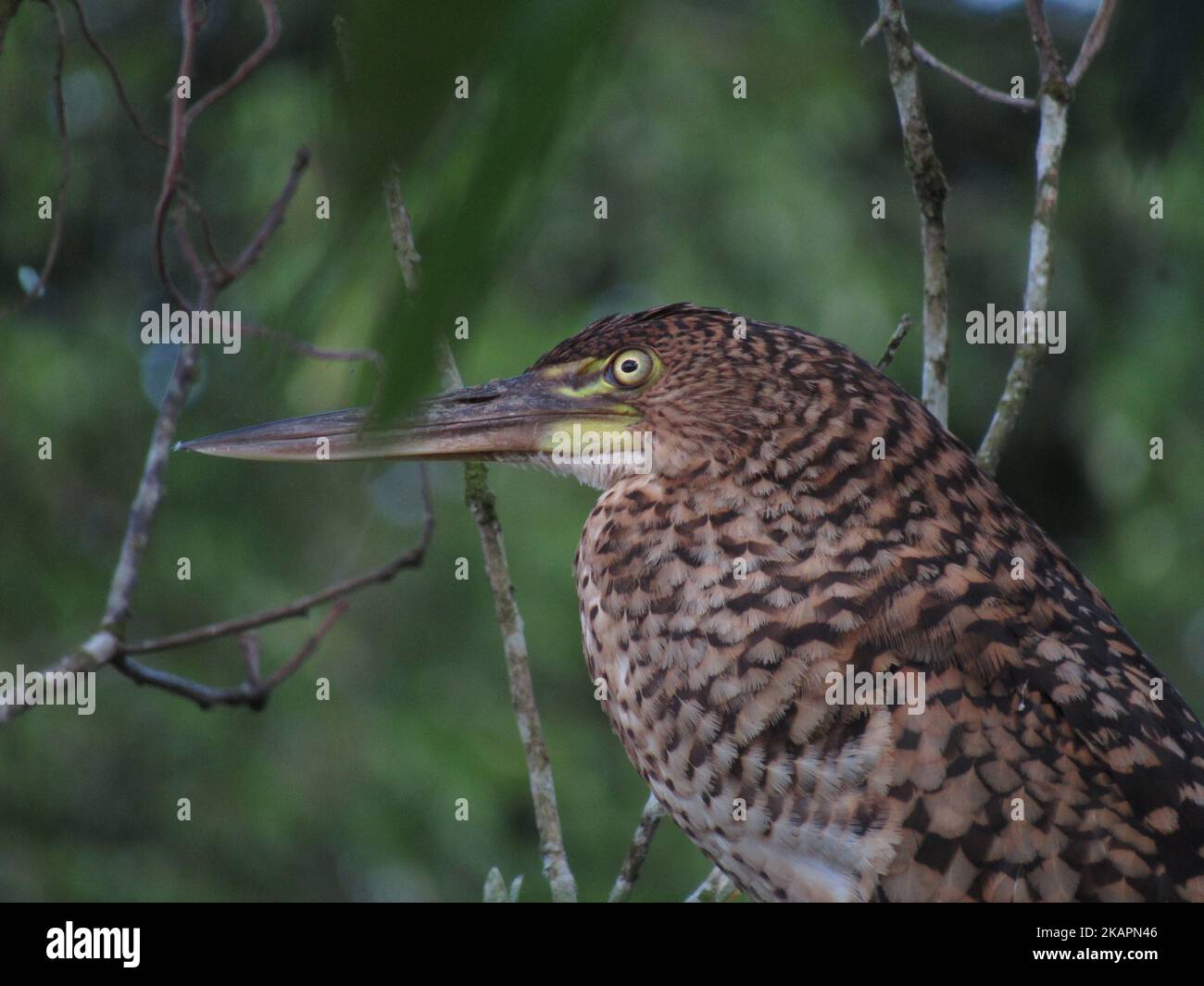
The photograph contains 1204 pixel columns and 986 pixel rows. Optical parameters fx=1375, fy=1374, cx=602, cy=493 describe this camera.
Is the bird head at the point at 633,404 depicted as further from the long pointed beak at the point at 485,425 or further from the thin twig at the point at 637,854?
the thin twig at the point at 637,854

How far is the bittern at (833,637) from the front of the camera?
181 centimetres

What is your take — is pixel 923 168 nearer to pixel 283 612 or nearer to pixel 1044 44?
pixel 1044 44

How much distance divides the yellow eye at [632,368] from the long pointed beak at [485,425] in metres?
0.04

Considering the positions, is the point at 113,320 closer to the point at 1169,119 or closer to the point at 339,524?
the point at 339,524

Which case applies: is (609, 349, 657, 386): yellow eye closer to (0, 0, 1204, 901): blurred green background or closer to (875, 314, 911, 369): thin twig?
(875, 314, 911, 369): thin twig

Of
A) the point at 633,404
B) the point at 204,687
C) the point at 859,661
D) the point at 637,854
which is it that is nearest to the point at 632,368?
the point at 633,404

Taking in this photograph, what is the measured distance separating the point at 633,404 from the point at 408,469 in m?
1.47

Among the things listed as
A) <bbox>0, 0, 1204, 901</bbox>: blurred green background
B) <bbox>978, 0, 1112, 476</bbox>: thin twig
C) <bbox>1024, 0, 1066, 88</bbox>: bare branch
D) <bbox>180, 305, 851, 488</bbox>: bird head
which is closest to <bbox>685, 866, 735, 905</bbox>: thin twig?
<bbox>180, 305, 851, 488</bbox>: bird head

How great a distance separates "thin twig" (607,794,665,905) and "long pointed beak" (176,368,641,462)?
0.61 m

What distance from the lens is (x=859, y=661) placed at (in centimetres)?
188

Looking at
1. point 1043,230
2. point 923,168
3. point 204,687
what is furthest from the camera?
point 204,687

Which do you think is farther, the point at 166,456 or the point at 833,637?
the point at 166,456

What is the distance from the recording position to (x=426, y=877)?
5738 mm

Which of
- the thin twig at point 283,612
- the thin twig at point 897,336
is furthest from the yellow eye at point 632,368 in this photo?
the thin twig at point 283,612
